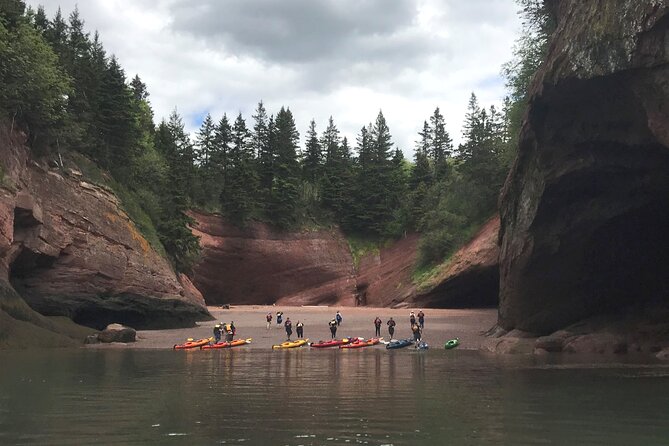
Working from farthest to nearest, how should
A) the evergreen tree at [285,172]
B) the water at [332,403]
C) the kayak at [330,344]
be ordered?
the evergreen tree at [285,172] < the kayak at [330,344] < the water at [332,403]

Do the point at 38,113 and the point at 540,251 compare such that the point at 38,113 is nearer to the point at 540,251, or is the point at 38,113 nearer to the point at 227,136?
the point at 540,251

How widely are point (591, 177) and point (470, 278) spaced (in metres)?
24.9

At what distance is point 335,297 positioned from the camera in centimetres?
6194

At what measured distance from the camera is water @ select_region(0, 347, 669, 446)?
8648mm

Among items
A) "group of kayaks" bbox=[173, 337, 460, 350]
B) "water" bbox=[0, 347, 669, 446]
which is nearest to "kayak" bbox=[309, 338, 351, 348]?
"group of kayaks" bbox=[173, 337, 460, 350]

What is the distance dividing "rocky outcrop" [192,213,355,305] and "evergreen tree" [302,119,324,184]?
65.3 feet

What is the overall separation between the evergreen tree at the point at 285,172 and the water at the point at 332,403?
1748 inches

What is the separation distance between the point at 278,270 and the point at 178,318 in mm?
24733

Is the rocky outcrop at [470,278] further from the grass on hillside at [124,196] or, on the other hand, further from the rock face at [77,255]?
the grass on hillside at [124,196]

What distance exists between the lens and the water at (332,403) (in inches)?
340


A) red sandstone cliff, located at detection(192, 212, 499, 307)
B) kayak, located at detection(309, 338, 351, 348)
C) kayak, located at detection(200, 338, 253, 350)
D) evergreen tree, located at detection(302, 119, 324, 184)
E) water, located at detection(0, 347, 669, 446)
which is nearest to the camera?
water, located at detection(0, 347, 669, 446)

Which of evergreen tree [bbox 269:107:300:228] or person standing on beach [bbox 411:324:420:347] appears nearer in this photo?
person standing on beach [bbox 411:324:420:347]

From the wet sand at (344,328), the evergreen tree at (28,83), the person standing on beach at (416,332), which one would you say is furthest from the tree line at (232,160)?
the person standing on beach at (416,332)

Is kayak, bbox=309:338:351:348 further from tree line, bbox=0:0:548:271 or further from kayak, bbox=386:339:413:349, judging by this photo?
tree line, bbox=0:0:548:271
